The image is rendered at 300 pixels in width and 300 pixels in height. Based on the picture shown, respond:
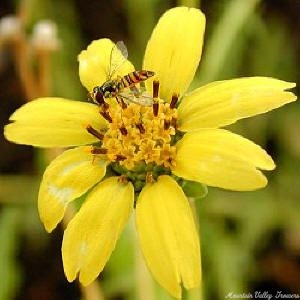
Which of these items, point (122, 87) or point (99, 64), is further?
point (99, 64)

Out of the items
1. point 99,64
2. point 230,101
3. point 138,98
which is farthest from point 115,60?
point 230,101

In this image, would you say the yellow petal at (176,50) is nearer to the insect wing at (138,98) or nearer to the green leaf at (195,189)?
the insect wing at (138,98)

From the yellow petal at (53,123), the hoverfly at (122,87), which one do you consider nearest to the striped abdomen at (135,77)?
the hoverfly at (122,87)

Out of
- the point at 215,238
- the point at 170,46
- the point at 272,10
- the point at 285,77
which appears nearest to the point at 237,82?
the point at 170,46

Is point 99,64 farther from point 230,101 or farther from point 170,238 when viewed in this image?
point 170,238

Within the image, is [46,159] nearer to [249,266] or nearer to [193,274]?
[249,266]
